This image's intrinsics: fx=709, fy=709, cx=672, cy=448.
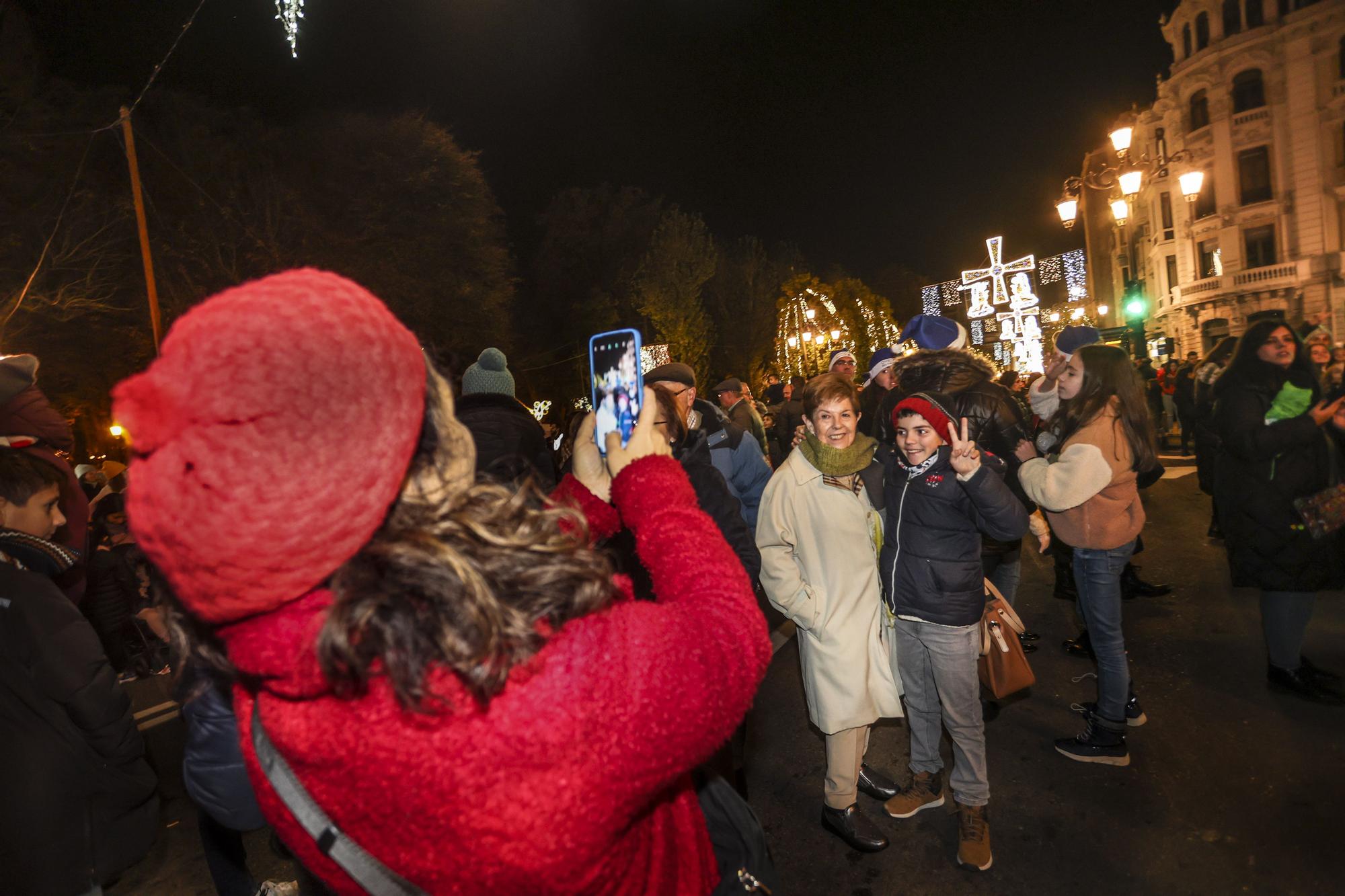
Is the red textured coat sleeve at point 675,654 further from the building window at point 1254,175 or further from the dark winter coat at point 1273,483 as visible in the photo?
the building window at point 1254,175

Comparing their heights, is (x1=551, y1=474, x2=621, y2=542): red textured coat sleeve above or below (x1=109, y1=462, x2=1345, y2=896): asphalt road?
above

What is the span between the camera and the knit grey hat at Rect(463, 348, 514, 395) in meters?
3.81

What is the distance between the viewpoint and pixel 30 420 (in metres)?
3.64

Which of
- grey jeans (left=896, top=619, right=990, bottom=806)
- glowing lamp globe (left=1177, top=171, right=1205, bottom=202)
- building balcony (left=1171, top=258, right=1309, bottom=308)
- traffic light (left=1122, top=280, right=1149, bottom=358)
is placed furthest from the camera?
building balcony (left=1171, top=258, right=1309, bottom=308)

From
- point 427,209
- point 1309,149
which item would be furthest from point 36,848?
point 1309,149

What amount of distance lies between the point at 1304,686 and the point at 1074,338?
2.53 meters

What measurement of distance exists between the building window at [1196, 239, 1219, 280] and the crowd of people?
39.4 m

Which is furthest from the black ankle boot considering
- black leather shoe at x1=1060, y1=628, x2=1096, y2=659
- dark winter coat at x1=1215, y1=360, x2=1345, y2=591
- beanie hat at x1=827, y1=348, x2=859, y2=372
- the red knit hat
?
the red knit hat

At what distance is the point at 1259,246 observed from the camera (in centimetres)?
3158

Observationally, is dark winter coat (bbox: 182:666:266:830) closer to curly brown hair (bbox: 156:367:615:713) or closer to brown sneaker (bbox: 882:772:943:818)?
curly brown hair (bbox: 156:367:615:713)

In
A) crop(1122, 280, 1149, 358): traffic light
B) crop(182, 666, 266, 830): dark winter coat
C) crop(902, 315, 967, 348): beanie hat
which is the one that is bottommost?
crop(182, 666, 266, 830): dark winter coat

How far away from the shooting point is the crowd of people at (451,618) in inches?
31.9

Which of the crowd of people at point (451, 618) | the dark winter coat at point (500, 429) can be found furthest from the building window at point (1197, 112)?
the dark winter coat at point (500, 429)

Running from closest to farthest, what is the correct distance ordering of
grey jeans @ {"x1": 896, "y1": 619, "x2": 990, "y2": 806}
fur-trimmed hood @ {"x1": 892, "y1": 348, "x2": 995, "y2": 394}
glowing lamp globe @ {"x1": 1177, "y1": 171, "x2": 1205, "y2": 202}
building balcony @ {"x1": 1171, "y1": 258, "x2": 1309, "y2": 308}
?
grey jeans @ {"x1": 896, "y1": 619, "x2": 990, "y2": 806} < fur-trimmed hood @ {"x1": 892, "y1": 348, "x2": 995, "y2": 394} < glowing lamp globe @ {"x1": 1177, "y1": 171, "x2": 1205, "y2": 202} < building balcony @ {"x1": 1171, "y1": 258, "x2": 1309, "y2": 308}
